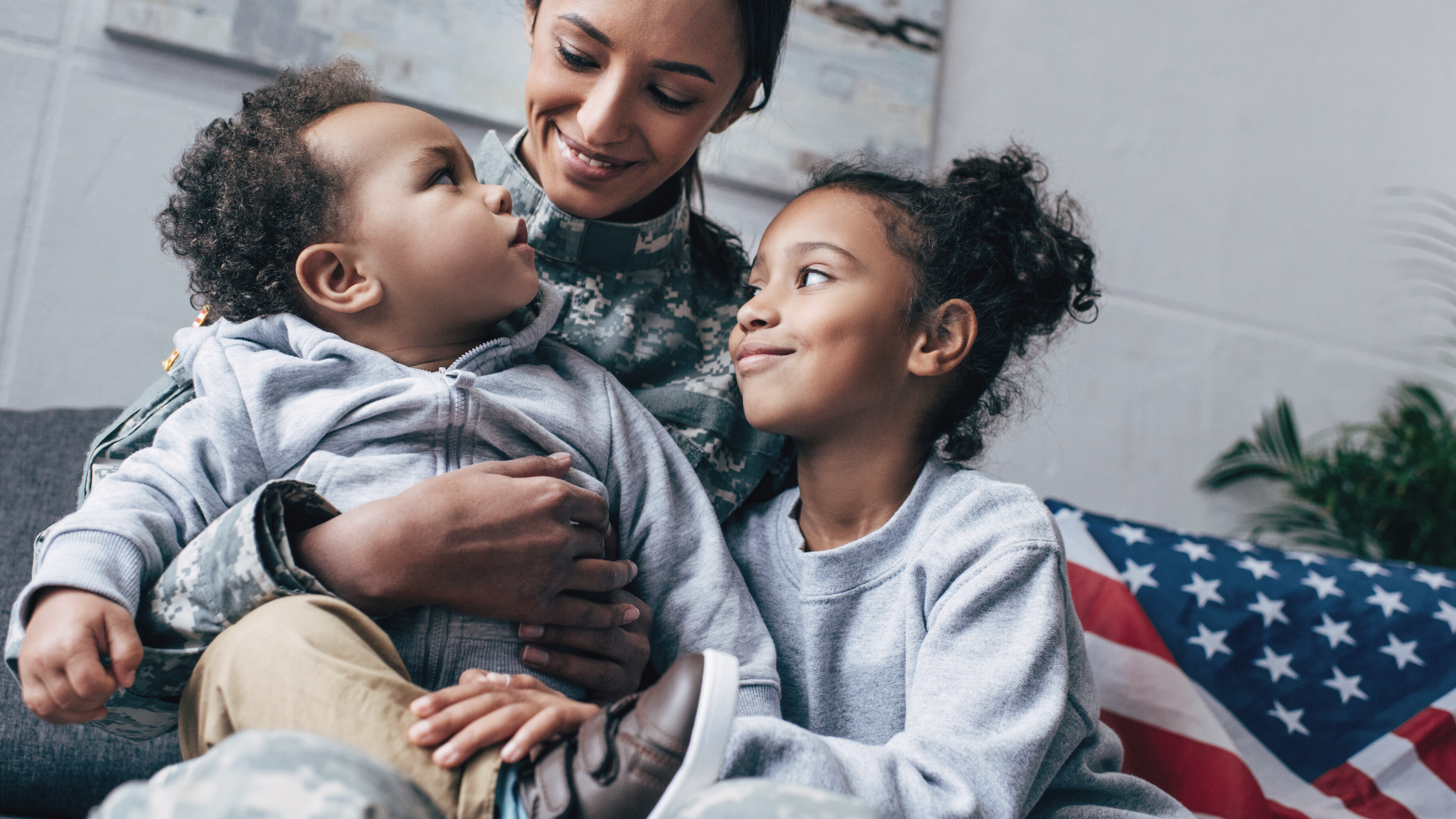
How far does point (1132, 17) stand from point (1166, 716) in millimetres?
1971

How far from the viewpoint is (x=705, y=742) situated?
2.24 feet

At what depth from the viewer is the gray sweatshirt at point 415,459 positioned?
0.91 metres

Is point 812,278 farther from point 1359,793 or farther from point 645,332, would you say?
point 1359,793

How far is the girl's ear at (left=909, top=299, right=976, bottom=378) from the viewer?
1.22 m

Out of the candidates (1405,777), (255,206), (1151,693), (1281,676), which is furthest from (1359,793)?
(255,206)

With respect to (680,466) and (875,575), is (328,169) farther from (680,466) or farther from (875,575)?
(875,575)

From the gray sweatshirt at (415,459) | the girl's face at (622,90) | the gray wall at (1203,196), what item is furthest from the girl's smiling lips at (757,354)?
the gray wall at (1203,196)

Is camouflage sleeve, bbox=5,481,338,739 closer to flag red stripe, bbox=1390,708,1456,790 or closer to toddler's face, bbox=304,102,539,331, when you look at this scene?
toddler's face, bbox=304,102,539,331

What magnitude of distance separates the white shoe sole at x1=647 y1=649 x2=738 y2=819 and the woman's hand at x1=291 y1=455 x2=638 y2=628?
11.3 inches

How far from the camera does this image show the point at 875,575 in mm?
1154

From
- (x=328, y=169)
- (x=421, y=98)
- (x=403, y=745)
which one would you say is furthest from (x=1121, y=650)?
(x=421, y=98)

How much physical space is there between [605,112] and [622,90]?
3cm

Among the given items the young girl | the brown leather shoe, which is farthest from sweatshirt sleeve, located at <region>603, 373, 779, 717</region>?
the brown leather shoe

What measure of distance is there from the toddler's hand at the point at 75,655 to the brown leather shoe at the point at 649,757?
1.08 feet
